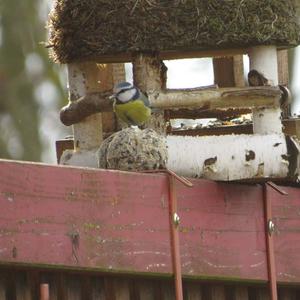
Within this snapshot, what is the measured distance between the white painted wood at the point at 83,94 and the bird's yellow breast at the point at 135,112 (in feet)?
0.33

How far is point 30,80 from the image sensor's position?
12359mm

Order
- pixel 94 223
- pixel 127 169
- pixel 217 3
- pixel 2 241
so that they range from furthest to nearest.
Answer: pixel 217 3 → pixel 127 169 → pixel 94 223 → pixel 2 241

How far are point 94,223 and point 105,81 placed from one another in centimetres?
155

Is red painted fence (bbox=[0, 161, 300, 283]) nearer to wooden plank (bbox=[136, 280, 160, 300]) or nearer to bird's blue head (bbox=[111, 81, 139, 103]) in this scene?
wooden plank (bbox=[136, 280, 160, 300])

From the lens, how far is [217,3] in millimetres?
5789

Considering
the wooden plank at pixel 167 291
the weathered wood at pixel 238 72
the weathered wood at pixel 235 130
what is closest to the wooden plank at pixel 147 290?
the wooden plank at pixel 167 291

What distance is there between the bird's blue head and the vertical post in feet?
1.45

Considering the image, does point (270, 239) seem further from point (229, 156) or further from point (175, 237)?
point (175, 237)

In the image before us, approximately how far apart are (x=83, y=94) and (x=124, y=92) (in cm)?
22

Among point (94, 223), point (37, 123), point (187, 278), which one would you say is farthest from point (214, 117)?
point (37, 123)

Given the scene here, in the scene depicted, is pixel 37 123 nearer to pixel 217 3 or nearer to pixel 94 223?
pixel 217 3

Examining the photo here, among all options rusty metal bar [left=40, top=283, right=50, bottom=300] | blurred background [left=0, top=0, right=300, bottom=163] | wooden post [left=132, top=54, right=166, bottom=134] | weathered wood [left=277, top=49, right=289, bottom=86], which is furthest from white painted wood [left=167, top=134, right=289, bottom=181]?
blurred background [left=0, top=0, right=300, bottom=163]

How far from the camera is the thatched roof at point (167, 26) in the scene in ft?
18.8

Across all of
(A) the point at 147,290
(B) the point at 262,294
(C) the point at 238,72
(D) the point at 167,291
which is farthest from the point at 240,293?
(C) the point at 238,72
